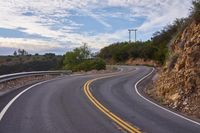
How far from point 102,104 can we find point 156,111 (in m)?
2.50

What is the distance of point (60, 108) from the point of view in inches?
678

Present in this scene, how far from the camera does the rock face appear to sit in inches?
848

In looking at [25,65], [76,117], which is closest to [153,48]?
[25,65]

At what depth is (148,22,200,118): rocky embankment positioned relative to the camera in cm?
2152

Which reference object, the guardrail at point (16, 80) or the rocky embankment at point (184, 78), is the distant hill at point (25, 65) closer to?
the guardrail at point (16, 80)

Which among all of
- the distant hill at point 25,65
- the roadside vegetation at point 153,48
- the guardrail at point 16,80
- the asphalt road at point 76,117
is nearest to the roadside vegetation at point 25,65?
the distant hill at point 25,65

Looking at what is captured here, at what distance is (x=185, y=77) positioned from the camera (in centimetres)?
2369

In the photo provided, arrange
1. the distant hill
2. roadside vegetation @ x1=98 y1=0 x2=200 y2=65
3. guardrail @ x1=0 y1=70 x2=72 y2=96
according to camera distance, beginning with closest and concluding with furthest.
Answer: guardrail @ x1=0 y1=70 x2=72 y2=96, roadside vegetation @ x1=98 y1=0 x2=200 y2=65, the distant hill

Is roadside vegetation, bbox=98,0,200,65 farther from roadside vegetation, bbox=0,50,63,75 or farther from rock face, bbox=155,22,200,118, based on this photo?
roadside vegetation, bbox=0,50,63,75

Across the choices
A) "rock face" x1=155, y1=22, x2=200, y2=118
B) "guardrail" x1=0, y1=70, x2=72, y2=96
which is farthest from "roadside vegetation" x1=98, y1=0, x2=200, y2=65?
"guardrail" x1=0, y1=70, x2=72, y2=96

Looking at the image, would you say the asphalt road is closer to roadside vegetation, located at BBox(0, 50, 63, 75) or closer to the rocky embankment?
the rocky embankment

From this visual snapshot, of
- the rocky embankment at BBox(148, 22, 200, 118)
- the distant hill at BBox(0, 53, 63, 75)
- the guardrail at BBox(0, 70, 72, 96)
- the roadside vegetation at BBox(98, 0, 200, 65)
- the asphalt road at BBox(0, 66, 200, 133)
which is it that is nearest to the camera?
the asphalt road at BBox(0, 66, 200, 133)

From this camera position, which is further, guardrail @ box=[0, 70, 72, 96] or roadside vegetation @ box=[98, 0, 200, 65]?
roadside vegetation @ box=[98, 0, 200, 65]

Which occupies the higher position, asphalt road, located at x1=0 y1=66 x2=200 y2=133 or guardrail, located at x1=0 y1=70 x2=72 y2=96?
guardrail, located at x1=0 y1=70 x2=72 y2=96
